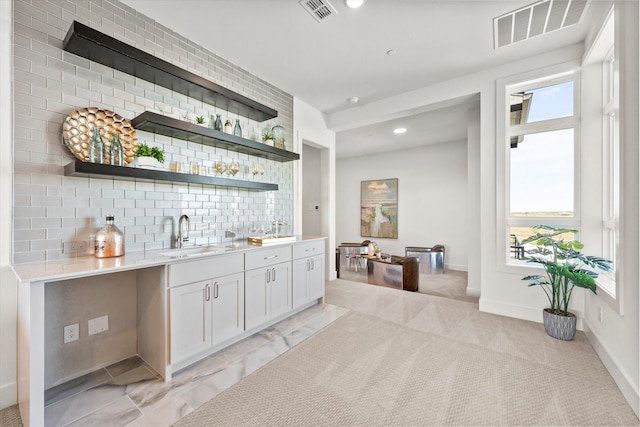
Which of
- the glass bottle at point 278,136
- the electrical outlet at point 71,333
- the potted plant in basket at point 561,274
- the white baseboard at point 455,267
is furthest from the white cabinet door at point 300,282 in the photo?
the white baseboard at point 455,267

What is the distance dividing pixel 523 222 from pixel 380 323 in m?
1.96

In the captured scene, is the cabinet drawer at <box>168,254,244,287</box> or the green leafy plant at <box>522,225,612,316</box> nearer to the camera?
the cabinet drawer at <box>168,254,244,287</box>

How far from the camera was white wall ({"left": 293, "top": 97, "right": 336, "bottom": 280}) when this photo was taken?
403cm

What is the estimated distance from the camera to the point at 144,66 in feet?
7.21

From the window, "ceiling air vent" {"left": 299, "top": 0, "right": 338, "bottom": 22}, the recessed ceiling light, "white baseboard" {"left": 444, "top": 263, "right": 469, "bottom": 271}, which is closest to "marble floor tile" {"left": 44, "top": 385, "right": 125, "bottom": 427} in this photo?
"ceiling air vent" {"left": 299, "top": 0, "right": 338, "bottom": 22}

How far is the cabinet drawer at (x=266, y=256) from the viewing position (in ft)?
8.29

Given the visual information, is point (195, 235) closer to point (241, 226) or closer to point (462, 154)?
point (241, 226)

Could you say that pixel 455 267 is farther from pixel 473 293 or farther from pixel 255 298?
pixel 255 298

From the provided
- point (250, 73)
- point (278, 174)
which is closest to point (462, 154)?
point (278, 174)

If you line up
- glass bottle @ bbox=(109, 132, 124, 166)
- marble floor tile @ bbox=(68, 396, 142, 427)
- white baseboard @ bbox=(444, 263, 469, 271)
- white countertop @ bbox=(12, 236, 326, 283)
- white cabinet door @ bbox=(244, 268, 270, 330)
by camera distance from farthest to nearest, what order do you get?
white baseboard @ bbox=(444, 263, 469, 271)
white cabinet door @ bbox=(244, 268, 270, 330)
glass bottle @ bbox=(109, 132, 124, 166)
marble floor tile @ bbox=(68, 396, 142, 427)
white countertop @ bbox=(12, 236, 326, 283)

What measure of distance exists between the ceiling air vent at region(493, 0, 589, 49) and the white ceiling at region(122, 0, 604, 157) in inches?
2.8

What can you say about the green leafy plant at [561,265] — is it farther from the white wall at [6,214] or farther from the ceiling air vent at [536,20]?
the white wall at [6,214]

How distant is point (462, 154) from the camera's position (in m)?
5.99

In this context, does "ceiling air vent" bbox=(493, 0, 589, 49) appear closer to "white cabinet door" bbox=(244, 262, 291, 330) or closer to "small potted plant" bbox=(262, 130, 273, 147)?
"small potted plant" bbox=(262, 130, 273, 147)
